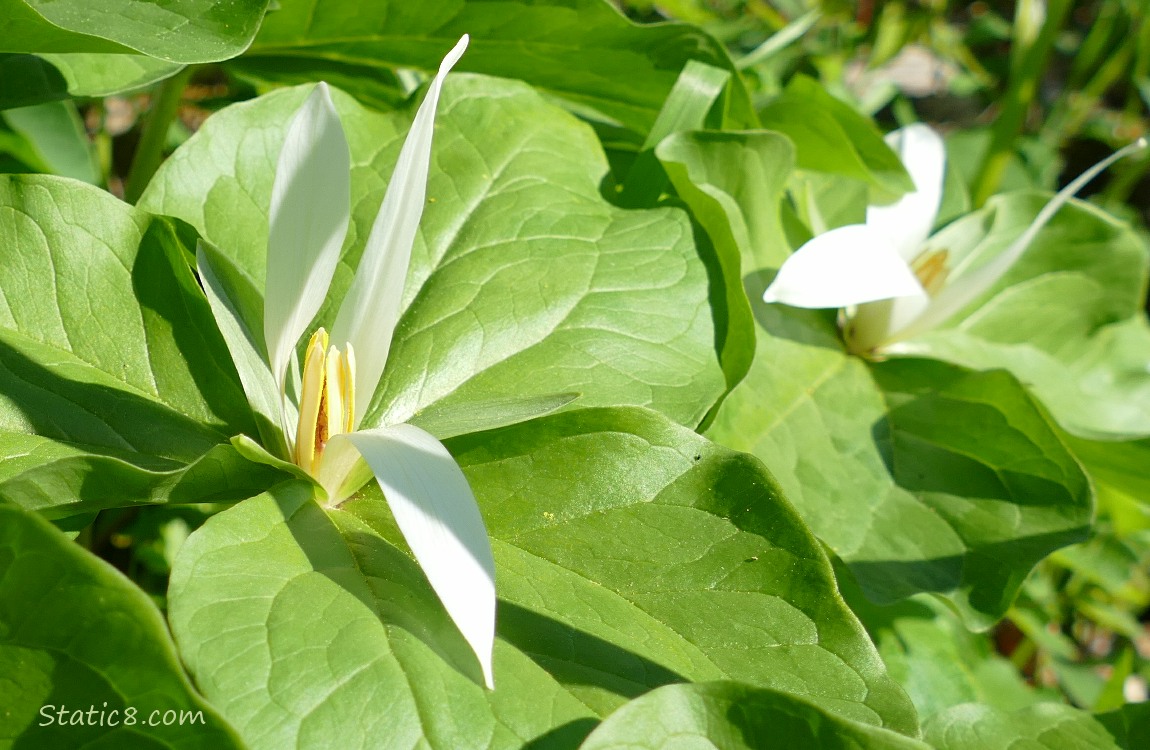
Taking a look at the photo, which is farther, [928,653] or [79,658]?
[928,653]

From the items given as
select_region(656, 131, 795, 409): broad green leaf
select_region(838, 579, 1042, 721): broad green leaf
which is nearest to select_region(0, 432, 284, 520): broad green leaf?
select_region(656, 131, 795, 409): broad green leaf

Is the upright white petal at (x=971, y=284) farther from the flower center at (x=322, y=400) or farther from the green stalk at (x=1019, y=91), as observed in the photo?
the flower center at (x=322, y=400)

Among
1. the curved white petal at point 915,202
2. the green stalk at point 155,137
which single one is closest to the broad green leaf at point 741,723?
the curved white petal at point 915,202

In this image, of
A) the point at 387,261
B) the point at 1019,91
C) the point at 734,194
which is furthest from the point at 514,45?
the point at 1019,91

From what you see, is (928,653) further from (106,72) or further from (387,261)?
(106,72)

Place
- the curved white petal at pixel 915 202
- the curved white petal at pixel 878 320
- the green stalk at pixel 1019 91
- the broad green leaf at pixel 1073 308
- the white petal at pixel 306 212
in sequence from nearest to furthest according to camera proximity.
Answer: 1. the white petal at pixel 306 212
2. the curved white petal at pixel 878 320
3. the curved white petal at pixel 915 202
4. the broad green leaf at pixel 1073 308
5. the green stalk at pixel 1019 91

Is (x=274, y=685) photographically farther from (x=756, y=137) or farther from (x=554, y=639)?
(x=756, y=137)
